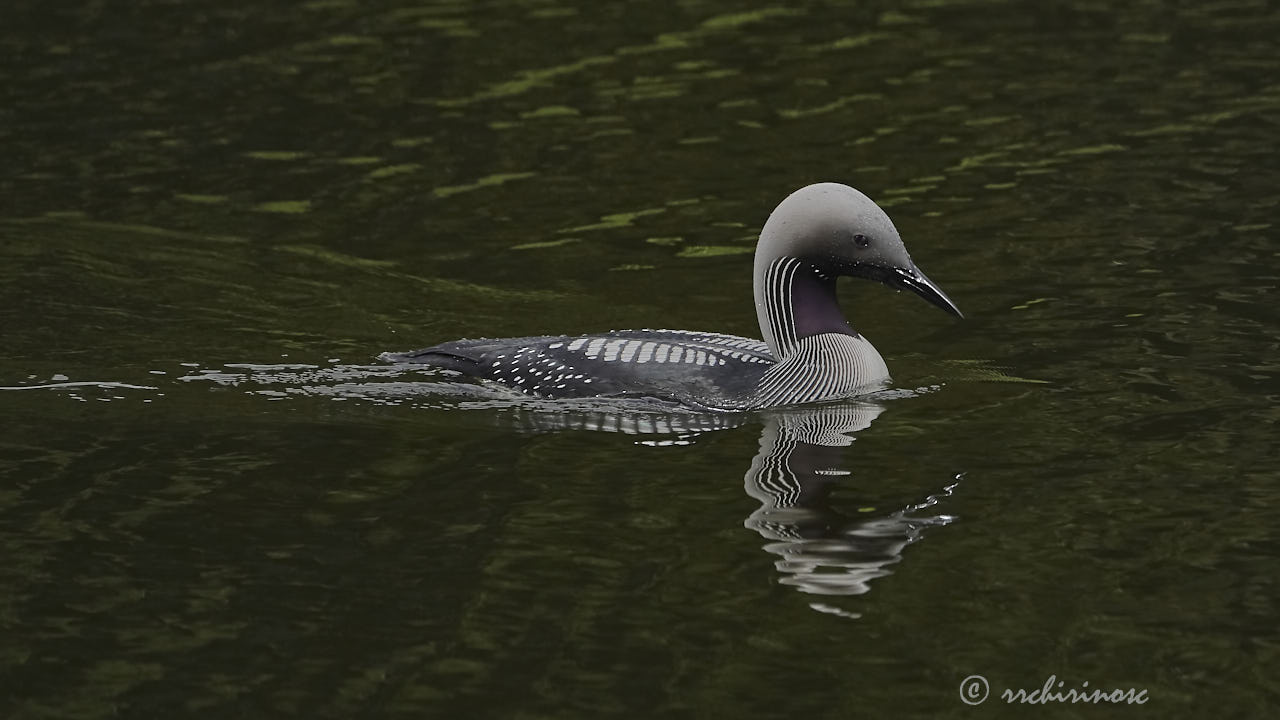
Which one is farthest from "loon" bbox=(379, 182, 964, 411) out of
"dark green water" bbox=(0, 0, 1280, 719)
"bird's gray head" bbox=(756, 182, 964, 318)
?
"dark green water" bbox=(0, 0, 1280, 719)

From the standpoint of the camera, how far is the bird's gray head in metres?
9.19

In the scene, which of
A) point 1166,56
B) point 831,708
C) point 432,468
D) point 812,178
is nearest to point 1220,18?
point 1166,56

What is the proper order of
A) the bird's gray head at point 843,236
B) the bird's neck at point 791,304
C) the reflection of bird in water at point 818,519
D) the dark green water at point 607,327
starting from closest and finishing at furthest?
1. the dark green water at point 607,327
2. the reflection of bird in water at point 818,519
3. the bird's gray head at point 843,236
4. the bird's neck at point 791,304

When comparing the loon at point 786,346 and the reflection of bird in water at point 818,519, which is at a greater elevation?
the loon at point 786,346

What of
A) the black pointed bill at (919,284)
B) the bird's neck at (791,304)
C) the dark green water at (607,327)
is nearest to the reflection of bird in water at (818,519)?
the dark green water at (607,327)

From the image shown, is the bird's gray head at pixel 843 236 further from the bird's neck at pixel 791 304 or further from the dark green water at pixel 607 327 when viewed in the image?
the dark green water at pixel 607 327

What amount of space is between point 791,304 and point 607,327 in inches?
69.4

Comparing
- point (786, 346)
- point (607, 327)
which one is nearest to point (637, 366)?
point (786, 346)

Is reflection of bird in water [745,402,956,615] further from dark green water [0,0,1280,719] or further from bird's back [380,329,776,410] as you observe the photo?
bird's back [380,329,776,410]

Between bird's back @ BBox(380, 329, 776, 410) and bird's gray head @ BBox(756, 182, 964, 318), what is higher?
bird's gray head @ BBox(756, 182, 964, 318)

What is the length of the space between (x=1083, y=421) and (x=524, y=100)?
748 cm

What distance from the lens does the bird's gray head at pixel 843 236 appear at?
30.1ft

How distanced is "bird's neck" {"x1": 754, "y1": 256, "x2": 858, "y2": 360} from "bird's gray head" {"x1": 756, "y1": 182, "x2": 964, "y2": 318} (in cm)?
11

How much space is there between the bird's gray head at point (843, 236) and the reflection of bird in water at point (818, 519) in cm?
70
